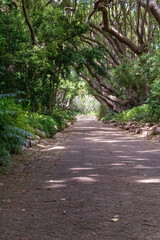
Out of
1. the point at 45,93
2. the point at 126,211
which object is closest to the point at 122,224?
the point at 126,211

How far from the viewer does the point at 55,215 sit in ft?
11.5

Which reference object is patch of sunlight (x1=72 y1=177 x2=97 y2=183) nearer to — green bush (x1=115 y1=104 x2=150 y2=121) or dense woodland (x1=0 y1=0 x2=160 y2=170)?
dense woodland (x1=0 y1=0 x2=160 y2=170)

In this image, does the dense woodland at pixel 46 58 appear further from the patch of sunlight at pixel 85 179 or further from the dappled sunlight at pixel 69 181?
the patch of sunlight at pixel 85 179

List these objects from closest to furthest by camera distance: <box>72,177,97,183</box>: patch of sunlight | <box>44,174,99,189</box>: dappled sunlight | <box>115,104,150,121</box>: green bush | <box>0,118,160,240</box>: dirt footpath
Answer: <box>0,118,160,240</box>: dirt footpath → <box>44,174,99,189</box>: dappled sunlight → <box>72,177,97,183</box>: patch of sunlight → <box>115,104,150,121</box>: green bush

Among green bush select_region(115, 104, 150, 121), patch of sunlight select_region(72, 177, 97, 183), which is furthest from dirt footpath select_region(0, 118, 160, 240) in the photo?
green bush select_region(115, 104, 150, 121)

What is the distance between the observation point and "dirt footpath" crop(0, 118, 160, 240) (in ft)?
9.93

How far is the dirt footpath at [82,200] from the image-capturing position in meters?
3.03

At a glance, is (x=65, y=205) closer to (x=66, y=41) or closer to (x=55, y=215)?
(x=55, y=215)

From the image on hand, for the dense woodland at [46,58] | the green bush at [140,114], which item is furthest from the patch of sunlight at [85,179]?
the green bush at [140,114]

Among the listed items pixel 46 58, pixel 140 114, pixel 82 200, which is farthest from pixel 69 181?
pixel 140 114

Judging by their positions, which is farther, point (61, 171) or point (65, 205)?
point (61, 171)

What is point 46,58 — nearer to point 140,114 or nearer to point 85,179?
point 140,114

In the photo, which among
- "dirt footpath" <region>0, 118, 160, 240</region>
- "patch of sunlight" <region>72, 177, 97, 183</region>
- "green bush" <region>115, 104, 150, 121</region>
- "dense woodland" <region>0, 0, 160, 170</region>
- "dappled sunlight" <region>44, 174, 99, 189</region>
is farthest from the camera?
"green bush" <region>115, 104, 150, 121</region>

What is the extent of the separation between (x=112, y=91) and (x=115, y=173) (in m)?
24.5
